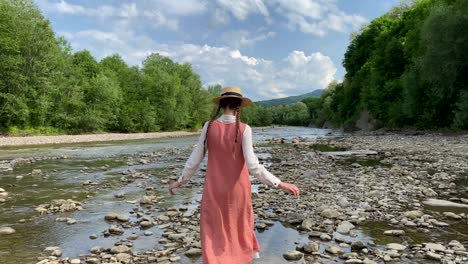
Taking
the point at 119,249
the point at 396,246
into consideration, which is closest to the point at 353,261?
the point at 396,246

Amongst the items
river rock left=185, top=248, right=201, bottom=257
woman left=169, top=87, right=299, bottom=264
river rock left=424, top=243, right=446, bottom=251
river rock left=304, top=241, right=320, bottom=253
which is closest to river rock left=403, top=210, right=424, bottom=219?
river rock left=424, top=243, right=446, bottom=251

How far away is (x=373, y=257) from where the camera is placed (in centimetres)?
620

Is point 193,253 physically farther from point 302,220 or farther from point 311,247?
point 302,220

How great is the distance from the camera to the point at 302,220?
8484mm

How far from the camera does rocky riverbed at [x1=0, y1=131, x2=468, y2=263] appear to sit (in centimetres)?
646

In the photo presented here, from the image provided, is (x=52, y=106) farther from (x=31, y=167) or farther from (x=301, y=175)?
(x=301, y=175)

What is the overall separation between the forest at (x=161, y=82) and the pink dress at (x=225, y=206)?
37.1m

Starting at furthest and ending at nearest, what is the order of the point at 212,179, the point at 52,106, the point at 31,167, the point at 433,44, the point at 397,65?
the point at 397,65 < the point at 52,106 < the point at 433,44 < the point at 31,167 < the point at 212,179

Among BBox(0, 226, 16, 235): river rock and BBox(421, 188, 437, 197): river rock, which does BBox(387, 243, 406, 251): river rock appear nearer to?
BBox(421, 188, 437, 197): river rock

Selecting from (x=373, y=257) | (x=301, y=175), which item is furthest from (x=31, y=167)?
(x=373, y=257)

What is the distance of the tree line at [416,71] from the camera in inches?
1401

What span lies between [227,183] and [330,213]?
15.7ft

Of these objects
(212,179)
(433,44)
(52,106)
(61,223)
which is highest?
(433,44)

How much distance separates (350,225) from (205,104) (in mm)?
96832
